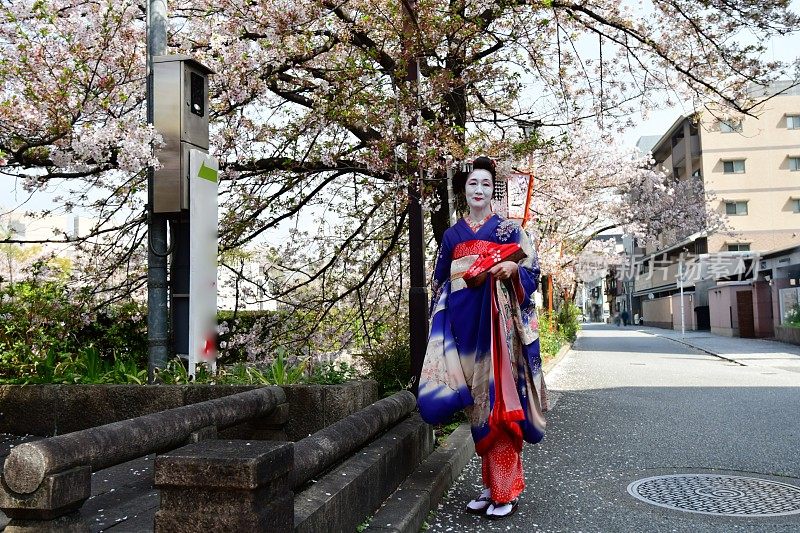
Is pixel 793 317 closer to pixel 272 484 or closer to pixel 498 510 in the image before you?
pixel 498 510

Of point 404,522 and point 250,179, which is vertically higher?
point 250,179

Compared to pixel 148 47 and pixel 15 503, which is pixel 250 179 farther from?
pixel 15 503

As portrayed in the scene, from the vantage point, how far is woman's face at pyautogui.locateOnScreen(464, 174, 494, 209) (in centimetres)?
482

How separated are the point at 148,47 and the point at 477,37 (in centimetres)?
399

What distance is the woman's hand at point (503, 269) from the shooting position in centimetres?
453

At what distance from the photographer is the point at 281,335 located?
381 inches

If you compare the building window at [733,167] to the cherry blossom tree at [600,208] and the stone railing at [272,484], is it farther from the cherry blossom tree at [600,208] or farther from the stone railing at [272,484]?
the stone railing at [272,484]

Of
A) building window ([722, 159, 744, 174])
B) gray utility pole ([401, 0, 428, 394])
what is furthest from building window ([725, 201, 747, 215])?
gray utility pole ([401, 0, 428, 394])

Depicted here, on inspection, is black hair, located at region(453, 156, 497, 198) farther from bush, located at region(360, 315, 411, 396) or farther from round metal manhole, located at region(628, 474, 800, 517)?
bush, located at region(360, 315, 411, 396)

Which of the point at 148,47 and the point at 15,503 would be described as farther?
the point at 148,47

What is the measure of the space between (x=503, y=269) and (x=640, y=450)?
132 inches

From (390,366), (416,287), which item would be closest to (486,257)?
(416,287)

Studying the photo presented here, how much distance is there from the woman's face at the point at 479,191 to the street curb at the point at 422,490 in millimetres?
1880

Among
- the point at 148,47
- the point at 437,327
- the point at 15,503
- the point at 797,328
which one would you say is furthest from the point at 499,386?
the point at 797,328
